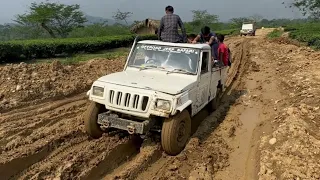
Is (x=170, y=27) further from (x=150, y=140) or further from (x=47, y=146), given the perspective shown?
(x=47, y=146)

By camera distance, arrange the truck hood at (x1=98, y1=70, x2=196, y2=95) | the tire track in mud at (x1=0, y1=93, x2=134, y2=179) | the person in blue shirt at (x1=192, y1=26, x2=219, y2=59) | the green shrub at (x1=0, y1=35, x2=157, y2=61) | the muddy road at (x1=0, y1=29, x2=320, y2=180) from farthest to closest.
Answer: the green shrub at (x1=0, y1=35, x2=157, y2=61) → the person in blue shirt at (x1=192, y1=26, x2=219, y2=59) → the truck hood at (x1=98, y1=70, x2=196, y2=95) → the muddy road at (x1=0, y1=29, x2=320, y2=180) → the tire track in mud at (x1=0, y1=93, x2=134, y2=179)

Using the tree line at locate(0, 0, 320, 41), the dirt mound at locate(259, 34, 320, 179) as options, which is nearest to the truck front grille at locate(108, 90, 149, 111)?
the dirt mound at locate(259, 34, 320, 179)

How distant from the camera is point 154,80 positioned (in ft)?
20.0

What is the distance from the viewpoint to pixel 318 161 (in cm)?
564

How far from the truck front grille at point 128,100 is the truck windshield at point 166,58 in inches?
53.6

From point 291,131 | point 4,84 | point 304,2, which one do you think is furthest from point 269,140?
Answer: point 304,2

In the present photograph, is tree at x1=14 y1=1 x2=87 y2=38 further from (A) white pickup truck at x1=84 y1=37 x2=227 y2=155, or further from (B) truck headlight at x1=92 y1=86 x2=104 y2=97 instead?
(B) truck headlight at x1=92 y1=86 x2=104 y2=97

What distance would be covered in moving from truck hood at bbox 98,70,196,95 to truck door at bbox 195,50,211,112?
0.45 metres

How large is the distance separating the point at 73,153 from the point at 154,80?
1.83 metres

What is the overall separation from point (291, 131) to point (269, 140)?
478mm

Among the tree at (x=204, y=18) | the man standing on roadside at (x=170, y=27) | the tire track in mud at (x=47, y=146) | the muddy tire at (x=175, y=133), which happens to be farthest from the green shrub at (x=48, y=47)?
the tree at (x=204, y=18)

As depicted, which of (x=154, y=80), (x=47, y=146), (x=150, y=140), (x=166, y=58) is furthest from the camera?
(x=166, y=58)

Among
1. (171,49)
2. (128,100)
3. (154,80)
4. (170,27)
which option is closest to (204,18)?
(170,27)

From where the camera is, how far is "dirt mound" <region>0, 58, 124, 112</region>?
8.93 m
